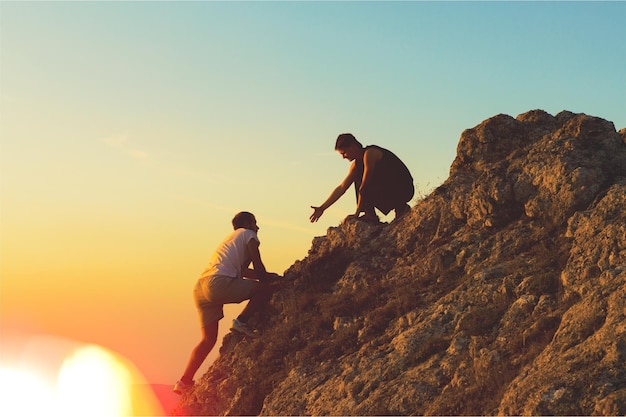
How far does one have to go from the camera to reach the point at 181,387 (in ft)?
53.8

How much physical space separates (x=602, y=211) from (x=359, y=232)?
5480 mm

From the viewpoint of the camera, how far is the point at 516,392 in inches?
404

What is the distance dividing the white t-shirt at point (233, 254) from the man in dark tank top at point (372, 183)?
2209mm

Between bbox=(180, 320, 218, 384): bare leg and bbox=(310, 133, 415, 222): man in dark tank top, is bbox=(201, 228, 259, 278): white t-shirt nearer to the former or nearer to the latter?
bbox=(180, 320, 218, 384): bare leg

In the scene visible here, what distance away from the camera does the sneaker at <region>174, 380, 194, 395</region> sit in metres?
16.4

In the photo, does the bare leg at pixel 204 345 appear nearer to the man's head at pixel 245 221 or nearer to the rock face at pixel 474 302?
the rock face at pixel 474 302

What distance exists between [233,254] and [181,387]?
324 cm

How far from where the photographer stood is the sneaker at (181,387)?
16391mm

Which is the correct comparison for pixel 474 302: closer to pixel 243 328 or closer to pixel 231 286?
pixel 231 286

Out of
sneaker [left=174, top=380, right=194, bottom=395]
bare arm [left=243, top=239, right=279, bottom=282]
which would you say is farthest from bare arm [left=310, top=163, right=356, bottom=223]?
sneaker [left=174, top=380, right=194, bottom=395]

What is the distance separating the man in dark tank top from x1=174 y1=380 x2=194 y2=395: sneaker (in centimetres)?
462

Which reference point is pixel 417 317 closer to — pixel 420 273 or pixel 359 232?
pixel 420 273

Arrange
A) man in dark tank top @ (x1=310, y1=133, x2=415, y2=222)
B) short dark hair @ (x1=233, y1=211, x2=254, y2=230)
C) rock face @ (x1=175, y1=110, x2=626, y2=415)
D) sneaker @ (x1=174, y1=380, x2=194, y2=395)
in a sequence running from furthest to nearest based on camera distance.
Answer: man in dark tank top @ (x1=310, y1=133, x2=415, y2=222), sneaker @ (x1=174, y1=380, x2=194, y2=395), short dark hair @ (x1=233, y1=211, x2=254, y2=230), rock face @ (x1=175, y1=110, x2=626, y2=415)

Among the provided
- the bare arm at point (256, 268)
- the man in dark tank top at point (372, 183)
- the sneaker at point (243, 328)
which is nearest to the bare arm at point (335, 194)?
the man in dark tank top at point (372, 183)
